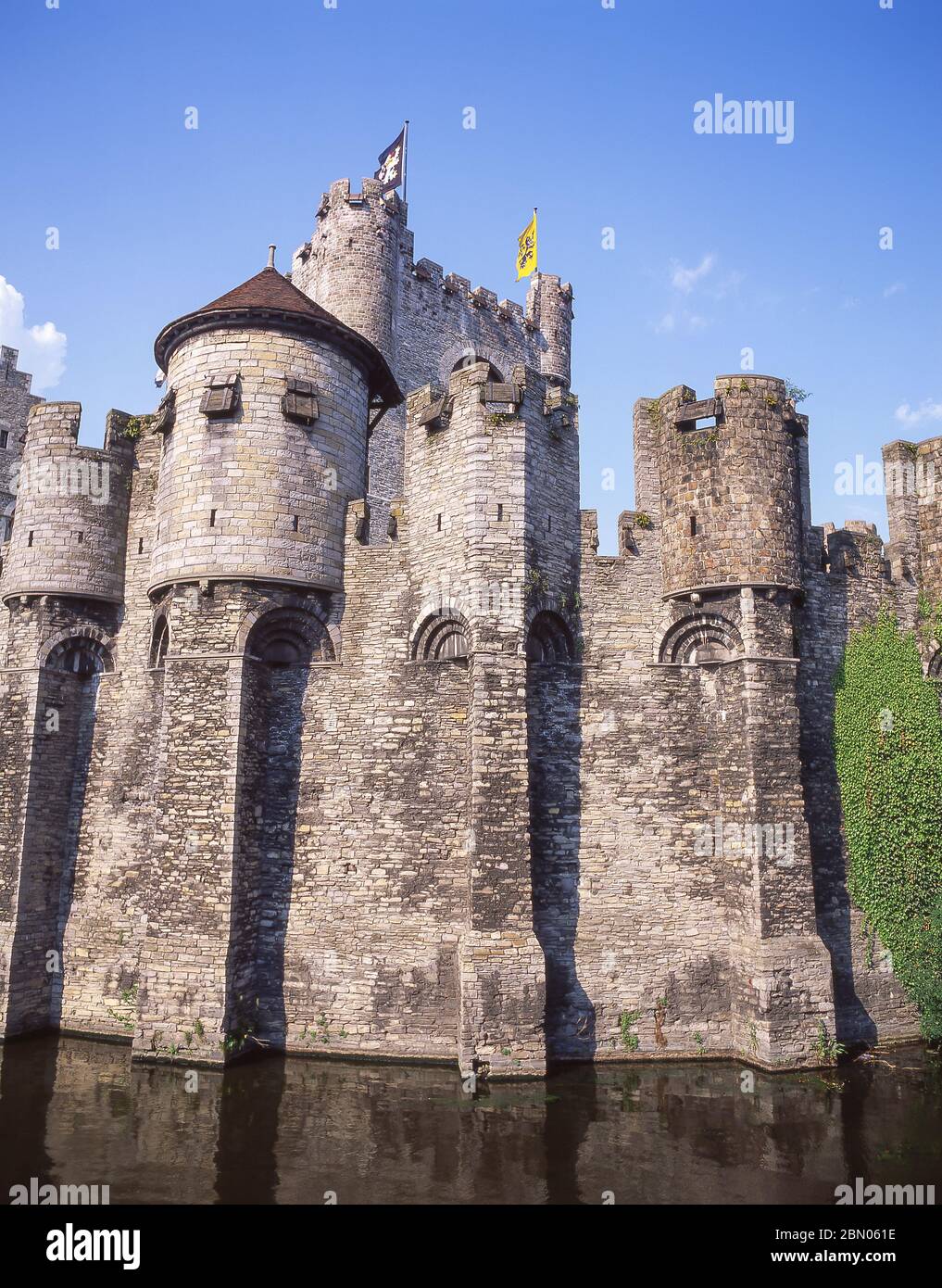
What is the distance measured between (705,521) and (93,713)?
14.4 metres

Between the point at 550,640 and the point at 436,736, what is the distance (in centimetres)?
306

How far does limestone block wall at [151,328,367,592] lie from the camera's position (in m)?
15.9

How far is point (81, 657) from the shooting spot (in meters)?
18.4

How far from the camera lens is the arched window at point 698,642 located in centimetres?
1608

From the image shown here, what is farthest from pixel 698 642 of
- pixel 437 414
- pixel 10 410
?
pixel 10 410

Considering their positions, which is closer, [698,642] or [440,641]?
[440,641]

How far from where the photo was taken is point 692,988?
15078 millimetres

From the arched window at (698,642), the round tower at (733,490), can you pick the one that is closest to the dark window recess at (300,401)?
the round tower at (733,490)

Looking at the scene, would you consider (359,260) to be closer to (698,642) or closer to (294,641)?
(294,641)

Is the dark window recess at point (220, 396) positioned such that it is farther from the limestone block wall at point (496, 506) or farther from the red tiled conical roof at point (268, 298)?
the limestone block wall at point (496, 506)

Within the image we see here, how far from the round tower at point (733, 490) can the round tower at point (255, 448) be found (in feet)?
23.3
